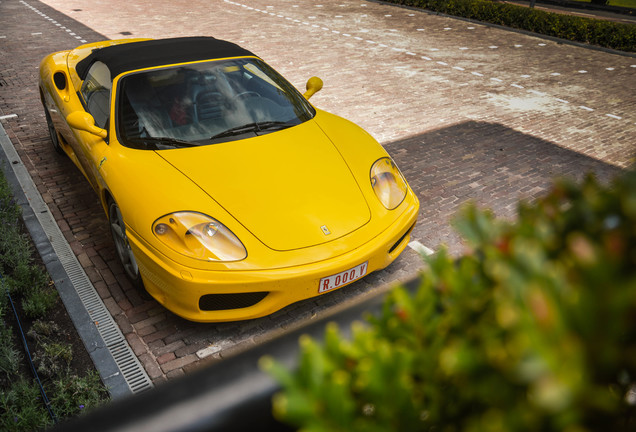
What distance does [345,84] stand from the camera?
916 centimetres

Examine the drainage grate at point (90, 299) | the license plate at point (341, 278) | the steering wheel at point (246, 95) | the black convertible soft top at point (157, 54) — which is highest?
the black convertible soft top at point (157, 54)

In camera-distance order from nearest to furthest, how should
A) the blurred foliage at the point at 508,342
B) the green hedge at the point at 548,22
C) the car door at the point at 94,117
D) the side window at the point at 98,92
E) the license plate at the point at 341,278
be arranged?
the blurred foliage at the point at 508,342
the license plate at the point at 341,278
the car door at the point at 94,117
the side window at the point at 98,92
the green hedge at the point at 548,22

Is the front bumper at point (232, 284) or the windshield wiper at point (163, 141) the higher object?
the windshield wiper at point (163, 141)

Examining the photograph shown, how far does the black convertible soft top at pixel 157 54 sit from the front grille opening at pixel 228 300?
220 cm

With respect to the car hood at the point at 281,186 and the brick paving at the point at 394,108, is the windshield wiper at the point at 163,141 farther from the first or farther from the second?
the brick paving at the point at 394,108

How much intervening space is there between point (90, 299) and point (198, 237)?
46.6 inches

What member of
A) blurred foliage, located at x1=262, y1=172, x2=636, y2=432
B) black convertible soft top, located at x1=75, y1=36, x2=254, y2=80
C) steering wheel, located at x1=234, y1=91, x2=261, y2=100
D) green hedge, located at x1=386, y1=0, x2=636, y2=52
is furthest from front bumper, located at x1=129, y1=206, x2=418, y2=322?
green hedge, located at x1=386, y1=0, x2=636, y2=52

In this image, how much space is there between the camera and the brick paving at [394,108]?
374 centimetres

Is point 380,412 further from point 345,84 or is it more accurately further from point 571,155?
point 345,84

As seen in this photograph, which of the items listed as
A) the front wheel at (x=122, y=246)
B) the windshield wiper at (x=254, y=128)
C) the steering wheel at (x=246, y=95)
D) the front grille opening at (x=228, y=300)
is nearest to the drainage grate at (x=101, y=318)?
the front wheel at (x=122, y=246)

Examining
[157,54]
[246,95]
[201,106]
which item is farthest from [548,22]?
[201,106]

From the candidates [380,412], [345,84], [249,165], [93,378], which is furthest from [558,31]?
[380,412]

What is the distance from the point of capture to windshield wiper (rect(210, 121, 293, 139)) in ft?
13.0

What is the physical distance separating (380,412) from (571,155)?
663 centimetres
